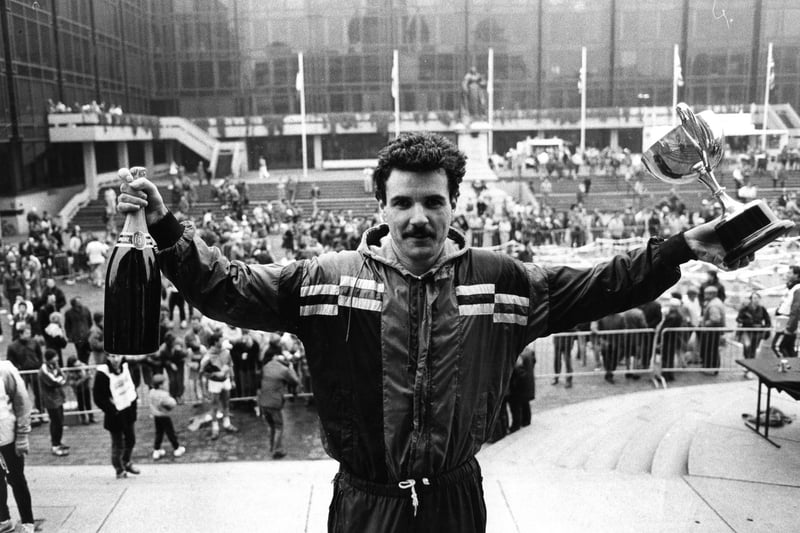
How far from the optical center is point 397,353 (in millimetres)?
2709

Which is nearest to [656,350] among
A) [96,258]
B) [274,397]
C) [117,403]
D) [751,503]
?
[751,503]

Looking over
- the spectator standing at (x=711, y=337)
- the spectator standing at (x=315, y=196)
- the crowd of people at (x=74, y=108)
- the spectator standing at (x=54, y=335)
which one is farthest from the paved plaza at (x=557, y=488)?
the crowd of people at (x=74, y=108)

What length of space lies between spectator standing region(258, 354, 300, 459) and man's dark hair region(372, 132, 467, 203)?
6.58 meters

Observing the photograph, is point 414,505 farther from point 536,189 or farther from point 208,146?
point 208,146

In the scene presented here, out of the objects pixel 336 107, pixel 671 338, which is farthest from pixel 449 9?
pixel 671 338

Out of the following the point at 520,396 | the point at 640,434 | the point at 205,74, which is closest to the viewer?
the point at 640,434

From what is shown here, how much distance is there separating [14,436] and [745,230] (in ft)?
17.8

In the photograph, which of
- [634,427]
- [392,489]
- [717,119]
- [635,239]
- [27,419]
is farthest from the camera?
[635,239]

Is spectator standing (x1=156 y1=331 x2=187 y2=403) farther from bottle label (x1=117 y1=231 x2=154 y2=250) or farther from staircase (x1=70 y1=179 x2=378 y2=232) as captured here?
staircase (x1=70 y1=179 x2=378 y2=232)

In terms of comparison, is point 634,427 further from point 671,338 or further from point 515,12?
point 515,12

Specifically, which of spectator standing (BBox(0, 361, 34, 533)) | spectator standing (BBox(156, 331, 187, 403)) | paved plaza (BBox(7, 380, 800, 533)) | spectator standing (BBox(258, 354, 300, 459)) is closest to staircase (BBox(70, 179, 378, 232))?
spectator standing (BBox(156, 331, 187, 403))

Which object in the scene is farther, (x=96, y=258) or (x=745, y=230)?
(x=96, y=258)

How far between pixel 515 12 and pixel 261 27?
1906 centimetres

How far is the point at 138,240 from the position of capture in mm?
2689
